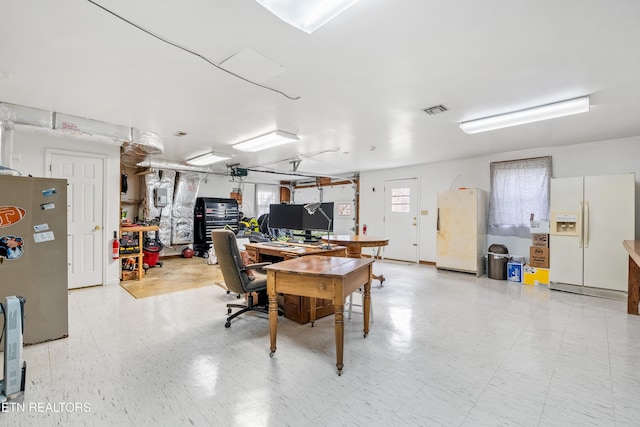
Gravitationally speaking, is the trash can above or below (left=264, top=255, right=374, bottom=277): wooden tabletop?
below

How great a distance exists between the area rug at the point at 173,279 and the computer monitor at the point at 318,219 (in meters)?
1.89

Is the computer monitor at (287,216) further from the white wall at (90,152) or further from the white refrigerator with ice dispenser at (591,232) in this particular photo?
the white refrigerator with ice dispenser at (591,232)

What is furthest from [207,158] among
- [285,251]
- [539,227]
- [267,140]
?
[539,227]

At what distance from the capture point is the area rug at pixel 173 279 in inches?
180

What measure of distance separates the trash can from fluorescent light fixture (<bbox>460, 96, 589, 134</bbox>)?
287cm

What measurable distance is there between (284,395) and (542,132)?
494 cm

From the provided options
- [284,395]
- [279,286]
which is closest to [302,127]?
[279,286]

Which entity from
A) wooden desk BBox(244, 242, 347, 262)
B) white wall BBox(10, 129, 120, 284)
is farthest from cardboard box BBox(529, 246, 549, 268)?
white wall BBox(10, 129, 120, 284)

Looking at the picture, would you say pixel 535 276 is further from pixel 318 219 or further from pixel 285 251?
Answer: pixel 285 251

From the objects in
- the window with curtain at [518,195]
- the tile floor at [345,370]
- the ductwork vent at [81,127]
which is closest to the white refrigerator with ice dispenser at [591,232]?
the window with curtain at [518,195]

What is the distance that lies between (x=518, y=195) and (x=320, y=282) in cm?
513

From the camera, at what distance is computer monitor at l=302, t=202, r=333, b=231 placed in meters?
3.85

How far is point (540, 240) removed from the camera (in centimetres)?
510

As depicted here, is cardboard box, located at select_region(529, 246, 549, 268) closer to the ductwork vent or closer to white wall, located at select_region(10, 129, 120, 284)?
the ductwork vent
